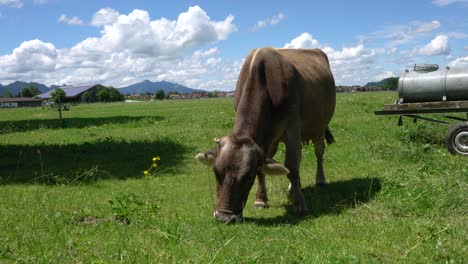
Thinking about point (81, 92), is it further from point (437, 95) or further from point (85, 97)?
point (437, 95)

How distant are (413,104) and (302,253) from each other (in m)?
8.19

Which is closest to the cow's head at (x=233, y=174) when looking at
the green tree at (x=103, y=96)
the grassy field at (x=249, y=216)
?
the grassy field at (x=249, y=216)

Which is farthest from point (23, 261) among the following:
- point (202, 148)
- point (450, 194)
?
point (202, 148)

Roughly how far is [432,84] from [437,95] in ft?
1.01

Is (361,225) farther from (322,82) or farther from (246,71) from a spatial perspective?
(322,82)

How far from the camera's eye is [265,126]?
7508 millimetres

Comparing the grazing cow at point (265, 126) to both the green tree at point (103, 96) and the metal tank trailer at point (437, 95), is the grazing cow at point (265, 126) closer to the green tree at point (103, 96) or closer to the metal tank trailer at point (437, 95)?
the metal tank trailer at point (437, 95)

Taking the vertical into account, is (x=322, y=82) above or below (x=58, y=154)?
above

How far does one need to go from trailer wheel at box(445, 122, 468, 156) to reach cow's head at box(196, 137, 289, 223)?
6789 mm

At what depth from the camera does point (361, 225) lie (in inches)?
253

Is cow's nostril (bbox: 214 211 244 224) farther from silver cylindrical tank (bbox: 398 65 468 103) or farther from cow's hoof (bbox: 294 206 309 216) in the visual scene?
silver cylindrical tank (bbox: 398 65 468 103)

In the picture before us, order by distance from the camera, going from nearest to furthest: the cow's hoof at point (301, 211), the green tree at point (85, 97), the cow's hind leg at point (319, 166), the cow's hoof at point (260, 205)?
the cow's hoof at point (301, 211) → the cow's hoof at point (260, 205) → the cow's hind leg at point (319, 166) → the green tree at point (85, 97)

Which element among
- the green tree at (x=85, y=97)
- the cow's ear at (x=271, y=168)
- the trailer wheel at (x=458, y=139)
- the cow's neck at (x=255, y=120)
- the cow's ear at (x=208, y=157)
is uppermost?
the green tree at (x=85, y=97)

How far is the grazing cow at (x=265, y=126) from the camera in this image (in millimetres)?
6637
